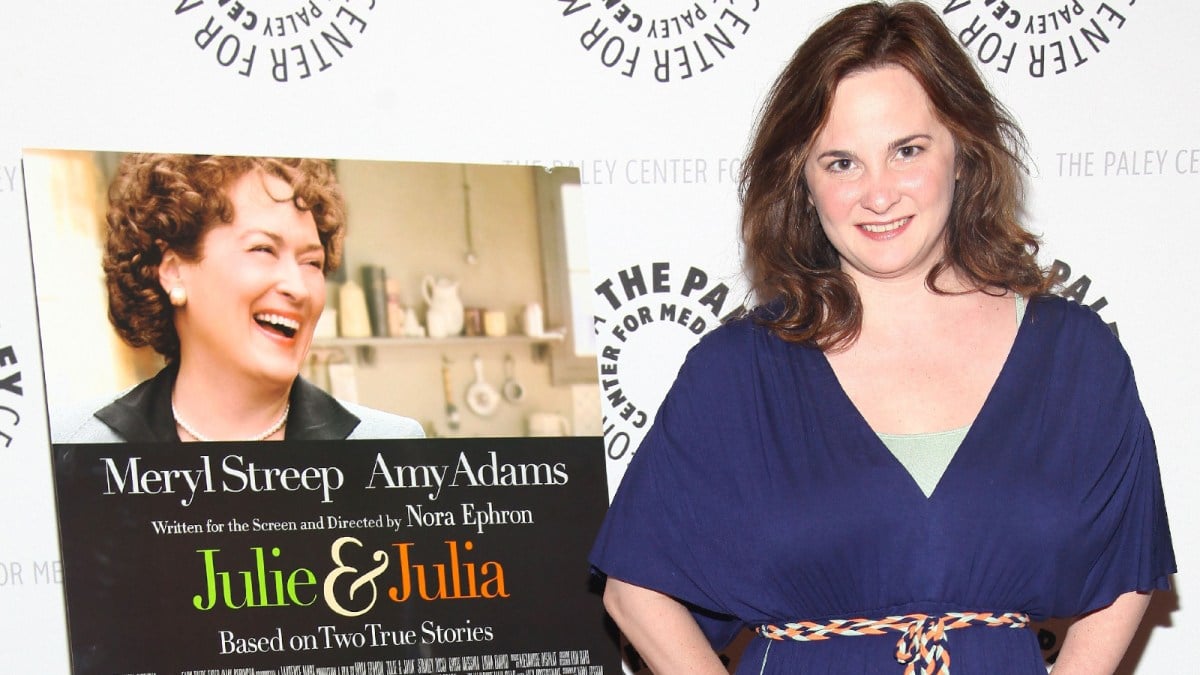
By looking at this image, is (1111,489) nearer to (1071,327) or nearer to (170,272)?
(1071,327)

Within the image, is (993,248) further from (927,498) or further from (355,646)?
(355,646)

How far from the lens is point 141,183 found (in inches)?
77.1

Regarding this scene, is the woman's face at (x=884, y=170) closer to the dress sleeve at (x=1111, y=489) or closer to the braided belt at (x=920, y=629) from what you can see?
the dress sleeve at (x=1111, y=489)

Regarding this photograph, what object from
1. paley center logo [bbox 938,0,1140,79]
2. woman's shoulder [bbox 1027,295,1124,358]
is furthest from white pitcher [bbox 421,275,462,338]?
paley center logo [bbox 938,0,1140,79]

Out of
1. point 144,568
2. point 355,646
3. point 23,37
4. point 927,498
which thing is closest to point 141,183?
point 23,37

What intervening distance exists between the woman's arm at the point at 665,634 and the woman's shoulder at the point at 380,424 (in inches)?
19.0

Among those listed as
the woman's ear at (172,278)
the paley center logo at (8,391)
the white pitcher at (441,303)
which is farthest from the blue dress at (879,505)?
the paley center logo at (8,391)

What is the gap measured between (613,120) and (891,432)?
816 mm

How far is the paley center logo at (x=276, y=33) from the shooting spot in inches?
82.1

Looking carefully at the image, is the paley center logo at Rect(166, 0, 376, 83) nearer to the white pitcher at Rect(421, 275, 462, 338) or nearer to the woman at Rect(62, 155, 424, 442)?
the woman at Rect(62, 155, 424, 442)

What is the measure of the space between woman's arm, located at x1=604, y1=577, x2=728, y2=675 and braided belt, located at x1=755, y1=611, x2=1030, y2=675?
16cm

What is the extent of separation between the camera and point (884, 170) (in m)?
1.62

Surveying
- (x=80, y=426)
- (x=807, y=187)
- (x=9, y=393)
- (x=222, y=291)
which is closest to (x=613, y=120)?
(x=807, y=187)

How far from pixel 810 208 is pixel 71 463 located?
1229mm
